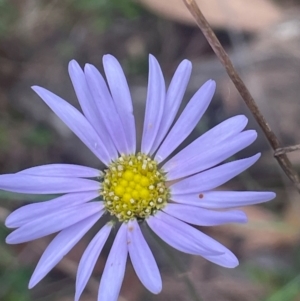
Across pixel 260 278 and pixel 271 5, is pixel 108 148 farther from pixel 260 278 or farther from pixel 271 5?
pixel 271 5

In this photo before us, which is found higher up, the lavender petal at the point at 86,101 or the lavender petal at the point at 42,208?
the lavender petal at the point at 86,101

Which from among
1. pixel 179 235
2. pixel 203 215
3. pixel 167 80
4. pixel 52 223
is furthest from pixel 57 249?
pixel 167 80

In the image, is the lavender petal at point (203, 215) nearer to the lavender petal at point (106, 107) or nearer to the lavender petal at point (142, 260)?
the lavender petal at point (142, 260)

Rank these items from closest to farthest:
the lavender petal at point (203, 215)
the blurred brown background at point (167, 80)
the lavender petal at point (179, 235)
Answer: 1. the lavender petal at point (203, 215)
2. the lavender petal at point (179, 235)
3. the blurred brown background at point (167, 80)

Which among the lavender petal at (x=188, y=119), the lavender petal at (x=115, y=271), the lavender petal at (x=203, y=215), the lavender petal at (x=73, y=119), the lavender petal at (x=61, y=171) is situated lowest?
the lavender petal at (x=115, y=271)

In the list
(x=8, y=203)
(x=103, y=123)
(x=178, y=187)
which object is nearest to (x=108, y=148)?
(x=103, y=123)

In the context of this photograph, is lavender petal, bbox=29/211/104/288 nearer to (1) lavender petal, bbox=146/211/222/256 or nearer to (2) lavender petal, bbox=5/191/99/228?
(2) lavender petal, bbox=5/191/99/228

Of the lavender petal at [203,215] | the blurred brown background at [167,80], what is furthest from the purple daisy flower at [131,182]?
the blurred brown background at [167,80]
